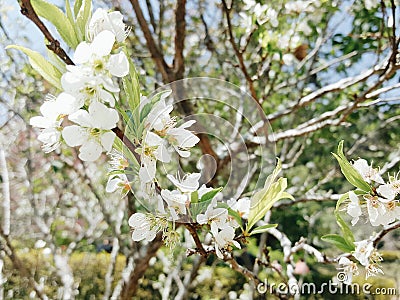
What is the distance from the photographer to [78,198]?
2615 mm

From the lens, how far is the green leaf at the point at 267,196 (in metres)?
0.52

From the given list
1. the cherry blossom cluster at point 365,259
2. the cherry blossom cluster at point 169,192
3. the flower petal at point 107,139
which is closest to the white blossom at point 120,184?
the cherry blossom cluster at point 169,192

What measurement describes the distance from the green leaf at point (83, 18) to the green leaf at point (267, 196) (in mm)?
243

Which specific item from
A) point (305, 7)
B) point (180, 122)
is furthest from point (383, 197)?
point (305, 7)

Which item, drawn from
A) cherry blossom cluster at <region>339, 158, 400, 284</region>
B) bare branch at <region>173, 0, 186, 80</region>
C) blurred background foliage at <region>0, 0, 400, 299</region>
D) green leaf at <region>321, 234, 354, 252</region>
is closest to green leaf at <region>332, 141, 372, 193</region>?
cherry blossom cluster at <region>339, 158, 400, 284</region>

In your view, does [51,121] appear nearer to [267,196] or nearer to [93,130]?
[93,130]

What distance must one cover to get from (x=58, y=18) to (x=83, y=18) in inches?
0.9

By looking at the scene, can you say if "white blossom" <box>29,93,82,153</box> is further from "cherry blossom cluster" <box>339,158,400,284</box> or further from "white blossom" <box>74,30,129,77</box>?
"cherry blossom cluster" <box>339,158,400,284</box>

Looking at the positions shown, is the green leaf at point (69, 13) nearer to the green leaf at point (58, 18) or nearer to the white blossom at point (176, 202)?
the green leaf at point (58, 18)

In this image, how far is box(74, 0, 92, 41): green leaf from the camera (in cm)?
44

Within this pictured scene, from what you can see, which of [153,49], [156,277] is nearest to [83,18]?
[153,49]

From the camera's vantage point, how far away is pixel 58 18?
16.9 inches

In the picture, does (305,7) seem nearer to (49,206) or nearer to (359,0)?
(359,0)

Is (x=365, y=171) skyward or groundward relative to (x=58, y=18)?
groundward
